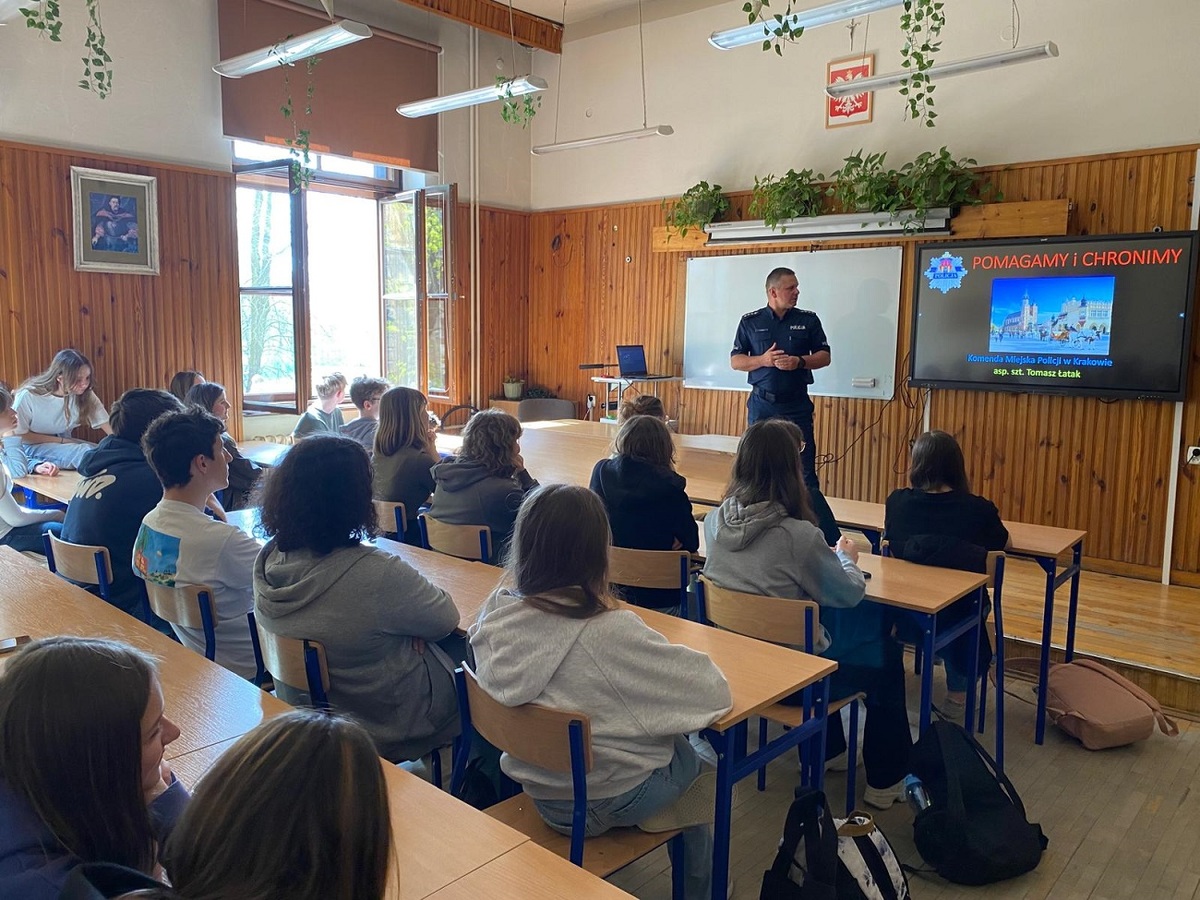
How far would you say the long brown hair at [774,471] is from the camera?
2689 millimetres

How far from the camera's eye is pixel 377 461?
4.04 meters

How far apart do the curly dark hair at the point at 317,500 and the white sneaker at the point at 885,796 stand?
188cm

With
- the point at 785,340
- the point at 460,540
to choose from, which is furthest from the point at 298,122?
the point at 460,540

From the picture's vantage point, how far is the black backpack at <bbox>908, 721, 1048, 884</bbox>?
2475mm

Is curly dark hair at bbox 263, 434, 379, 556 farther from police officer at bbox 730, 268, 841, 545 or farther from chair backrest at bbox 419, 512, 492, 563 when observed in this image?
police officer at bbox 730, 268, 841, 545

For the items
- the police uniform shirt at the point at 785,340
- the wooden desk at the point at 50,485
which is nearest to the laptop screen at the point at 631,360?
the police uniform shirt at the point at 785,340

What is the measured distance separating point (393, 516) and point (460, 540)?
655 mm

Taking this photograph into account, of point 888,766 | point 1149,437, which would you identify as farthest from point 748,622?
point 1149,437

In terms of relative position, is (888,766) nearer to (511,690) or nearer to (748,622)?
(748,622)

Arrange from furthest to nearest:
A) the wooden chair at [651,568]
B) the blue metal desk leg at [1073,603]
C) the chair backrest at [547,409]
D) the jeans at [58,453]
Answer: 1. the chair backrest at [547,409]
2. the jeans at [58,453]
3. the blue metal desk leg at [1073,603]
4. the wooden chair at [651,568]

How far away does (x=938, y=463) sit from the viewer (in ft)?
10.5

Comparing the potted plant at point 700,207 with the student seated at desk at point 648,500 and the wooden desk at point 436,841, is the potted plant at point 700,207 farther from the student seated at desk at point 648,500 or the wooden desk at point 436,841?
the wooden desk at point 436,841

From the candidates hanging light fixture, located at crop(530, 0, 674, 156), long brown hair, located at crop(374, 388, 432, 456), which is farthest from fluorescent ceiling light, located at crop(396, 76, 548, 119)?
long brown hair, located at crop(374, 388, 432, 456)

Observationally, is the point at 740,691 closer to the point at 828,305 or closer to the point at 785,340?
the point at 785,340
